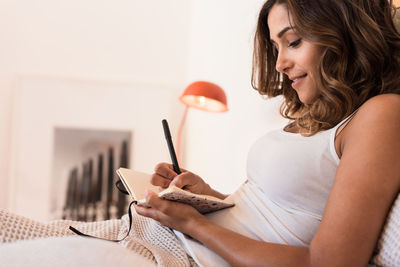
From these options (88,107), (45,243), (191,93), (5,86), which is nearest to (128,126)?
(88,107)

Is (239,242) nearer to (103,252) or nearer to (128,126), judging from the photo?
(103,252)

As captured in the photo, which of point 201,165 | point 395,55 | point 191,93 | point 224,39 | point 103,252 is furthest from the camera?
point 201,165

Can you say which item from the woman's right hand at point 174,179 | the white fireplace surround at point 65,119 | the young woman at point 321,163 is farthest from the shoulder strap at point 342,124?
the white fireplace surround at point 65,119

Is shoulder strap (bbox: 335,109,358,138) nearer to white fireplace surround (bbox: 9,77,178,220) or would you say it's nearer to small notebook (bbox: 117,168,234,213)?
small notebook (bbox: 117,168,234,213)

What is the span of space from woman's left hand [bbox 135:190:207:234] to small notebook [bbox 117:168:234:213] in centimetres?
1

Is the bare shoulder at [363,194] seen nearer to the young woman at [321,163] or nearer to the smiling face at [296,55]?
the young woman at [321,163]

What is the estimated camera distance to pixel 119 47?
9.98 ft

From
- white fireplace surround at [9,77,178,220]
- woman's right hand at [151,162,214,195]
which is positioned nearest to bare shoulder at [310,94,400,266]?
woman's right hand at [151,162,214,195]

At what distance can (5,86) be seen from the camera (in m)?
2.91

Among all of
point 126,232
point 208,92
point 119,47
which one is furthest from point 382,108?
point 119,47

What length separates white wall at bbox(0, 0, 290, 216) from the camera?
9.24ft

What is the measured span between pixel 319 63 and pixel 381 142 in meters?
0.30

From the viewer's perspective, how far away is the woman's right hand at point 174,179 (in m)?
1.09

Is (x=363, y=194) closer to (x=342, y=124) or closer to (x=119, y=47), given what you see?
(x=342, y=124)
